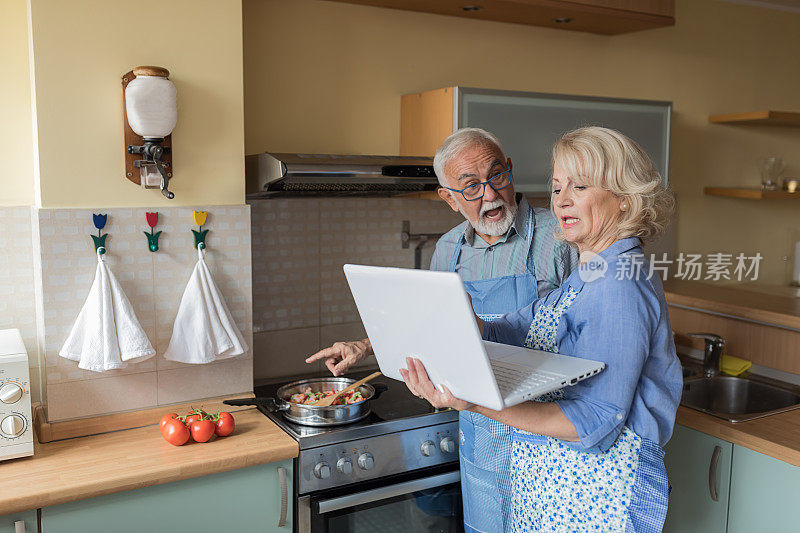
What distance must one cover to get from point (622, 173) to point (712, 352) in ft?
4.52

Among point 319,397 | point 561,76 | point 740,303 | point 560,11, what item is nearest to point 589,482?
point 319,397

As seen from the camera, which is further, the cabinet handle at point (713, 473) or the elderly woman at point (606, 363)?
the cabinet handle at point (713, 473)

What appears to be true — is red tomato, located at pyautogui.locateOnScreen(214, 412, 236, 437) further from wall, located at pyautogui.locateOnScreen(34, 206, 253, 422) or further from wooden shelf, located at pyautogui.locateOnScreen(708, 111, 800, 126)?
wooden shelf, located at pyautogui.locateOnScreen(708, 111, 800, 126)

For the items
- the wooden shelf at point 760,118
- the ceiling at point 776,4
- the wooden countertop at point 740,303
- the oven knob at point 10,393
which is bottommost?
the oven knob at point 10,393

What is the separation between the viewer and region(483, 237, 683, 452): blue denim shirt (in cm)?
141

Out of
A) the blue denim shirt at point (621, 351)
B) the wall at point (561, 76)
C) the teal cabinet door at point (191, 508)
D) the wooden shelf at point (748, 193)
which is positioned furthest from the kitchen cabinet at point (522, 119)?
the teal cabinet door at point (191, 508)

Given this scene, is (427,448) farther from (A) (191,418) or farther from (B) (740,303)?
(B) (740,303)

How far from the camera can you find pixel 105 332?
1.95 meters

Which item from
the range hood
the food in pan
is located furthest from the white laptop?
the range hood

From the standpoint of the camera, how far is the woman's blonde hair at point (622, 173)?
146 centimetres

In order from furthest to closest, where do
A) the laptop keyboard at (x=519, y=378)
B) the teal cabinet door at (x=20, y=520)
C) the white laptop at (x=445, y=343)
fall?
the teal cabinet door at (x=20, y=520)
the laptop keyboard at (x=519, y=378)
the white laptop at (x=445, y=343)

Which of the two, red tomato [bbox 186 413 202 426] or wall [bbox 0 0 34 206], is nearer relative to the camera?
red tomato [bbox 186 413 202 426]

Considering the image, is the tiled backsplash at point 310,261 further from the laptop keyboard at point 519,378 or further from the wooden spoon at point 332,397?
the laptop keyboard at point 519,378

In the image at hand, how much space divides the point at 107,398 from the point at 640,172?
154 cm
